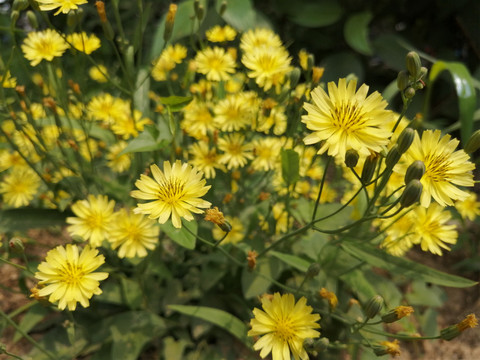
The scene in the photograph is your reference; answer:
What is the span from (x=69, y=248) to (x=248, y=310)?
49cm

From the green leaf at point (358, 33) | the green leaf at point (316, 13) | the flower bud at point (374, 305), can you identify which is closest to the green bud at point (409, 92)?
the flower bud at point (374, 305)

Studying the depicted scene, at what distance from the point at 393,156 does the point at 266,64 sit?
479 millimetres

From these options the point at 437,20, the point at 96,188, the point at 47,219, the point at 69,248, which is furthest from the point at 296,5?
the point at 69,248

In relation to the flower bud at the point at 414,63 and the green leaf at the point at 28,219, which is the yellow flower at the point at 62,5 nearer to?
the green leaf at the point at 28,219

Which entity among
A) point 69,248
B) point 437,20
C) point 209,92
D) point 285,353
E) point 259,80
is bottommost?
point 285,353

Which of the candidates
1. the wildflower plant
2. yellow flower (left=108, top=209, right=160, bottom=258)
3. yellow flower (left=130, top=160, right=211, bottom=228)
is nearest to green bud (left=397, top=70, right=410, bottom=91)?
the wildflower plant

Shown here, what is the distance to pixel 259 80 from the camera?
1026 mm

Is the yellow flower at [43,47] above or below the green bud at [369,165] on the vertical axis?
above

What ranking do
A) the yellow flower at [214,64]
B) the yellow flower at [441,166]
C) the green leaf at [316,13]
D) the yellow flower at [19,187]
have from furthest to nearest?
the green leaf at [316,13] < the yellow flower at [19,187] < the yellow flower at [214,64] < the yellow flower at [441,166]

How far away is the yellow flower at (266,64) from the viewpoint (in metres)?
1.04

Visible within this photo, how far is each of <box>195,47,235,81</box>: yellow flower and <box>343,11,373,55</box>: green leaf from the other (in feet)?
3.06

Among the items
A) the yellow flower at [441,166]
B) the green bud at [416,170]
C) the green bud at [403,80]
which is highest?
the green bud at [403,80]

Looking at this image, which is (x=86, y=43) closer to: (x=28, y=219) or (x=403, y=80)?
(x=28, y=219)

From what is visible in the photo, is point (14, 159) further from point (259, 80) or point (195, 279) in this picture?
point (259, 80)
